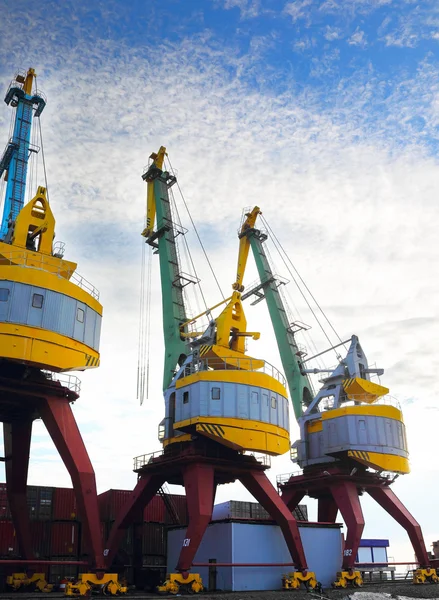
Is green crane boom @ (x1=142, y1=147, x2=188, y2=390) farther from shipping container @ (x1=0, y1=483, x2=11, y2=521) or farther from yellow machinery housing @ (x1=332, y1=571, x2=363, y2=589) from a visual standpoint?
yellow machinery housing @ (x1=332, y1=571, x2=363, y2=589)

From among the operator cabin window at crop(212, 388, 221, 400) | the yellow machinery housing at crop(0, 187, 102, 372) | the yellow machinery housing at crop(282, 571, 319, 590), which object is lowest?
the yellow machinery housing at crop(282, 571, 319, 590)

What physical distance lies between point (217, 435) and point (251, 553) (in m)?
7.82

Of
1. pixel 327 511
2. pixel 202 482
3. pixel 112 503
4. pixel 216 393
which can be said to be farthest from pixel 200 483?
pixel 327 511

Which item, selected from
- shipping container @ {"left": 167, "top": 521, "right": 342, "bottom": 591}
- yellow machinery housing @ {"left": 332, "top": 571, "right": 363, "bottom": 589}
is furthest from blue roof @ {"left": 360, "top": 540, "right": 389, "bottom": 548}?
yellow machinery housing @ {"left": 332, "top": 571, "right": 363, "bottom": 589}

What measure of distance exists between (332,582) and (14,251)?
27399mm

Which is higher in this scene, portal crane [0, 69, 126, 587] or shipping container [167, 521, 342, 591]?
portal crane [0, 69, 126, 587]

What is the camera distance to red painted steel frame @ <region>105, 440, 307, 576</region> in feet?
101

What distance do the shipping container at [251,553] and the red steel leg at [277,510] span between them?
5.01 feet

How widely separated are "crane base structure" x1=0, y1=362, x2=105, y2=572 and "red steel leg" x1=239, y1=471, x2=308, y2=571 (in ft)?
33.4

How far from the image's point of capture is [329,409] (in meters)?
43.2

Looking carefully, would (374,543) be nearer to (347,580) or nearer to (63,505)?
(347,580)

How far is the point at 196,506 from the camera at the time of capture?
30078 millimetres

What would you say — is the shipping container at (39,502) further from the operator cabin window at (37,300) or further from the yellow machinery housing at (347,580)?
the yellow machinery housing at (347,580)

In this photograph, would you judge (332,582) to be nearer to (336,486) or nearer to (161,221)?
(336,486)
